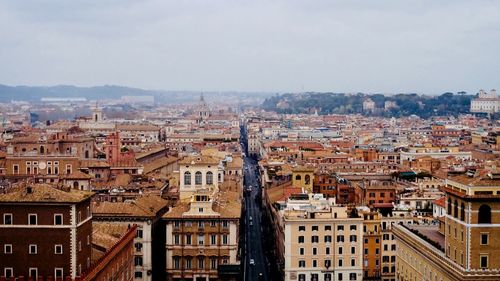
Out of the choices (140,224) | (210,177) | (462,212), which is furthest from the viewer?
(210,177)

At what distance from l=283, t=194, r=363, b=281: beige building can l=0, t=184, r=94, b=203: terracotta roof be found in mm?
22403

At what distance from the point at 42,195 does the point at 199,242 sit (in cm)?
2116

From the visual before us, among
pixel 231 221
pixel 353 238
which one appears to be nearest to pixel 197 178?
pixel 231 221

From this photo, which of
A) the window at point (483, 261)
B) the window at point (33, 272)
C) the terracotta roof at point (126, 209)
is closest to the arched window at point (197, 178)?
the terracotta roof at point (126, 209)

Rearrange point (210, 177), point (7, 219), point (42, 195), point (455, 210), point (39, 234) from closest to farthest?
point (455, 210)
point (39, 234)
point (7, 219)
point (42, 195)
point (210, 177)

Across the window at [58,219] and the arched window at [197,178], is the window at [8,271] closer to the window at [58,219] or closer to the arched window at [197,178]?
the window at [58,219]

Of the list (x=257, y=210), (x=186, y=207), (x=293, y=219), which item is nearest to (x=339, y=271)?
(x=293, y=219)

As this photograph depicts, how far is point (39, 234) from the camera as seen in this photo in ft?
158

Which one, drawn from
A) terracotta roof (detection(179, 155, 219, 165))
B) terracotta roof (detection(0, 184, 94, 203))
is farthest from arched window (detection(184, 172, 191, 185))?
terracotta roof (detection(0, 184, 94, 203))

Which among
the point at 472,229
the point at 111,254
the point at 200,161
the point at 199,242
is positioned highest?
the point at 200,161

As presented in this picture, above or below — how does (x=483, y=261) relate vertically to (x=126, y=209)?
above

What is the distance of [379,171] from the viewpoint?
114 m

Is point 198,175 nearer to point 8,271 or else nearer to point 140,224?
point 140,224

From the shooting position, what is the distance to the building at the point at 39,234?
4794 cm
